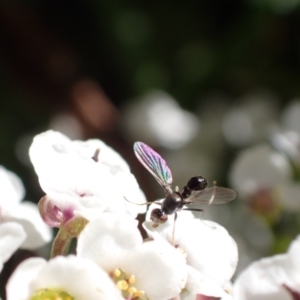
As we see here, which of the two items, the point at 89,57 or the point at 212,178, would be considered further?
the point at 89,57

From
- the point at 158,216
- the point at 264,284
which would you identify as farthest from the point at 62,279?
the point at 264,284

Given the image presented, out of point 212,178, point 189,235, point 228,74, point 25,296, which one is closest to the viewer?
point 25,296

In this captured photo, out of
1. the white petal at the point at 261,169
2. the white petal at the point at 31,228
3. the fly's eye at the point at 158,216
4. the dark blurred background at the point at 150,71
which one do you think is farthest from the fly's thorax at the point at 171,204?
the dark blurred background at the point at 150,71

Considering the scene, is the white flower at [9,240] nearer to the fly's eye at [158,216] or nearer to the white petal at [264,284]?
the fly's eye at [158,216]

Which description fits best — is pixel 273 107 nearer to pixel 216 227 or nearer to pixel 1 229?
pixel 216 227

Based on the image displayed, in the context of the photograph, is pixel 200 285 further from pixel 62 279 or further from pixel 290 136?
pixel 290 136

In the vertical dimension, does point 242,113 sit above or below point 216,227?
below

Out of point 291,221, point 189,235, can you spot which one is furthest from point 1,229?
point 291,221
